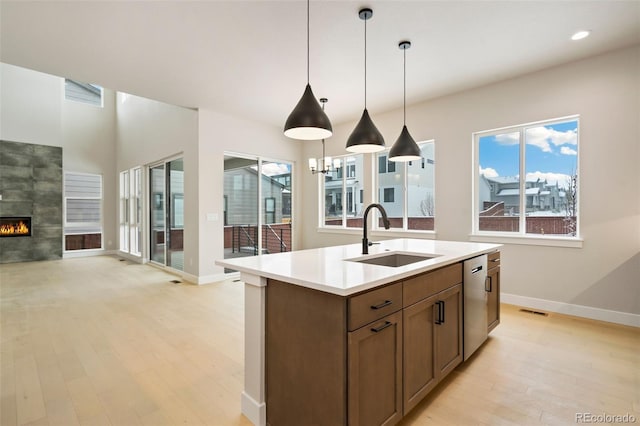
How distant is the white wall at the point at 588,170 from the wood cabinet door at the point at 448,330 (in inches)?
90.2

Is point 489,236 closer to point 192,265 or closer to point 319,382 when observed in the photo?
point 319,382

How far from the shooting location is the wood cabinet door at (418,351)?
1.70 metres

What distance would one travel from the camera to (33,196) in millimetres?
7414

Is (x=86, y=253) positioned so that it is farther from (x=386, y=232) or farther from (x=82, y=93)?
(x=386, y=232)

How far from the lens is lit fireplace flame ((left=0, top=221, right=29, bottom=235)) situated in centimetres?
707

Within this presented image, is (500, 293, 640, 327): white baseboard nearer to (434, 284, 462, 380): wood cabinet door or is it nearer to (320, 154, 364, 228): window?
(434, 284, 462, 380): wood cabinet door

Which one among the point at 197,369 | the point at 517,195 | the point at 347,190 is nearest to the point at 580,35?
the point at 517,195

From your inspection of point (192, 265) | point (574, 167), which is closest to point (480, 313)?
point (574, 167)

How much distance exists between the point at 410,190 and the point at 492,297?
253cm

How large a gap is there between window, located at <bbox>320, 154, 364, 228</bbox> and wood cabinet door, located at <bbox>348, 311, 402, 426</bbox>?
14.0 feet

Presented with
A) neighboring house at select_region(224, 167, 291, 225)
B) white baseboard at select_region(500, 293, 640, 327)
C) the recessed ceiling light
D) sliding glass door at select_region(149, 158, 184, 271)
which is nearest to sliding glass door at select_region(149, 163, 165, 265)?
sliding glass door at select_region(149, 158, 184, 271)

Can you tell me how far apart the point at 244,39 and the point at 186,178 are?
10.1ft

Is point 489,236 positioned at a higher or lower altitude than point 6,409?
higher

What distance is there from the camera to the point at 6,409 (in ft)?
6.27
